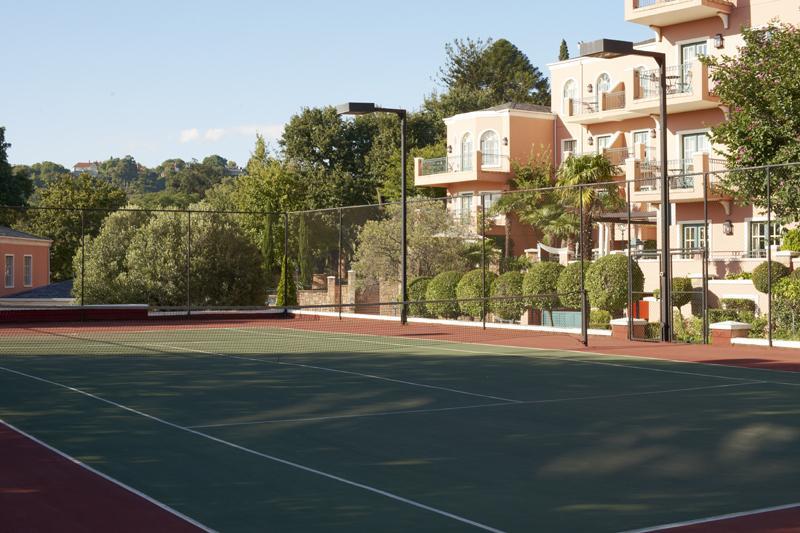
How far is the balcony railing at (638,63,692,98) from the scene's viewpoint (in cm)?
4053

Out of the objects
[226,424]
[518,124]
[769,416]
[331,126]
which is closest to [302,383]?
[226,424]

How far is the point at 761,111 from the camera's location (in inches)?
1292

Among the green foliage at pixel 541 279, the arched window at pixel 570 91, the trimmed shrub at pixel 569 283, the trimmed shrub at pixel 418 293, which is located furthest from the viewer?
the arched window at pixel 570 91

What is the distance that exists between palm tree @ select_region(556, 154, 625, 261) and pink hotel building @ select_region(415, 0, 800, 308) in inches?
31.3

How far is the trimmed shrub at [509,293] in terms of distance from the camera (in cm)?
3503

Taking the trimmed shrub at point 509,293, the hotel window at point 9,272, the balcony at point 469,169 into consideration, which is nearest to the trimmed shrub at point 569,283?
the trimmed shrub at point 509,293

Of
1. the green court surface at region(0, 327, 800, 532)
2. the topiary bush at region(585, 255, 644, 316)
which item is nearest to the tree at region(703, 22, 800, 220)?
the topiary bush at region(585, 255, 644, 316)

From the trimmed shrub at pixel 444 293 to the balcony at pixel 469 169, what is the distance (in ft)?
49.4

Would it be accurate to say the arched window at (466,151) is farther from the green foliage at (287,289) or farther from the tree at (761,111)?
the tree at (761,111)

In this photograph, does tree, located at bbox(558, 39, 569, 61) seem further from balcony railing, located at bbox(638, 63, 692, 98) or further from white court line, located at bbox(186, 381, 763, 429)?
white court line, located at bbox(186, 381, 763, 429)

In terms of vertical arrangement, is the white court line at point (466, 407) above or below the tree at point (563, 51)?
below

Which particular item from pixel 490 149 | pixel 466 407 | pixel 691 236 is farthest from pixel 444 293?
pixel 466 407

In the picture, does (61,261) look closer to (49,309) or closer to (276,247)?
(276,247)

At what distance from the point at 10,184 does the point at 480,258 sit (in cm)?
3411
